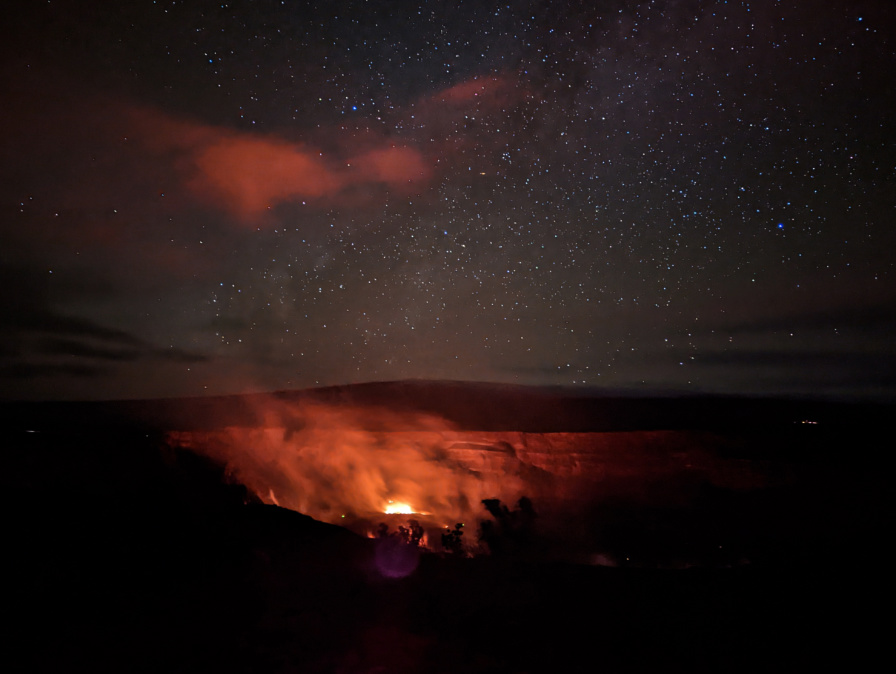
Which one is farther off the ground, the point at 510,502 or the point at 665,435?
the point at 665,435

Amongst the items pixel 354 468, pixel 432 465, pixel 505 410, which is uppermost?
pixel 505 410

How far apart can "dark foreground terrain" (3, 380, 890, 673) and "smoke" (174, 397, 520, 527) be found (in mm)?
5505

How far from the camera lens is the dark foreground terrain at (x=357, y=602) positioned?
16.7ft

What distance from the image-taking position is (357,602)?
6.11 meters

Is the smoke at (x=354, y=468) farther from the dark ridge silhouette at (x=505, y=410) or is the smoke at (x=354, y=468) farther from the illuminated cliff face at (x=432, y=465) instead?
the dark ridge silhouette at (x=505, y=410)

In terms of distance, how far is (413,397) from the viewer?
63.4 feet

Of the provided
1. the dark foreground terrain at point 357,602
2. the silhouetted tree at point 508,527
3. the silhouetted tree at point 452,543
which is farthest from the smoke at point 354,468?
the dark foreground terrain at point 357,602

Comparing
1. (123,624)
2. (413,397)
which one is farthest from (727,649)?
(413,397)

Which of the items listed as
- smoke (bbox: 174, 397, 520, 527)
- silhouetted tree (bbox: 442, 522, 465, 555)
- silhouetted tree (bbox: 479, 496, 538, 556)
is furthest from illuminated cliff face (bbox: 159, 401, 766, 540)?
silhouetted tree (bbox: 442, 522, 465, 555)

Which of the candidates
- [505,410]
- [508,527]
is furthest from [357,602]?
[505,410]

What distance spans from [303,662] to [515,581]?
120 inches

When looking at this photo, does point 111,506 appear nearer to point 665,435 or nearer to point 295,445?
point 295,445

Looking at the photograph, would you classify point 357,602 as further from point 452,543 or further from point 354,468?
point 354,468

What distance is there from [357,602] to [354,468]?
340 inches
